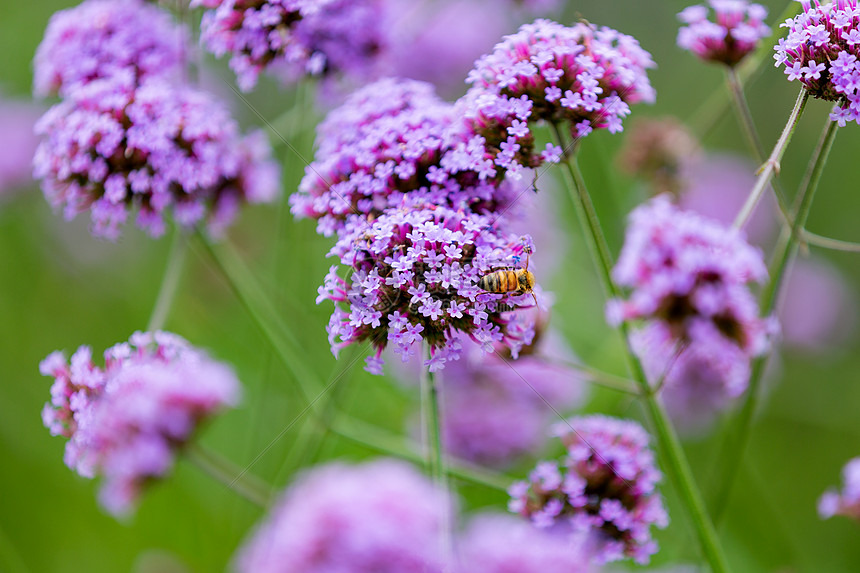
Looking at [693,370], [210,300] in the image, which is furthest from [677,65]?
[210,300]

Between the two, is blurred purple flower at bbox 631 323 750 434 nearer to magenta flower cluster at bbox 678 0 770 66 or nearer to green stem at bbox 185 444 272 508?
magenta flower cluster at bbox 678 0 770 66

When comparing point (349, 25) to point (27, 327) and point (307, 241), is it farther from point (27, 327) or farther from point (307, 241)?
point (27, 327)

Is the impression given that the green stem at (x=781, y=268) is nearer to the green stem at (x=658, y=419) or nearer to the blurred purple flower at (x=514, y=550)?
the green stem at (x=658, y=419)

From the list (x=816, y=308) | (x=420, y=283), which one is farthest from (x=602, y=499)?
(x=816, y=308)

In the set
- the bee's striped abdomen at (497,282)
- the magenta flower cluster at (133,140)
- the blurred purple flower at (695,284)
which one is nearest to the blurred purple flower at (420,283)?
the bee's striped abdomen at (497,282)

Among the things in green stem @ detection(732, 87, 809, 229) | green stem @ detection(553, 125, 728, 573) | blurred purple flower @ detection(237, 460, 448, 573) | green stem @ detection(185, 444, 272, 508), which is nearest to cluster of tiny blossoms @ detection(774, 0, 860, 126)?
green stem @ detection(732, 87, 809, 229)

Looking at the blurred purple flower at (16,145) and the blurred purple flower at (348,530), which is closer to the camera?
the blurred purple flower at (348,530)
